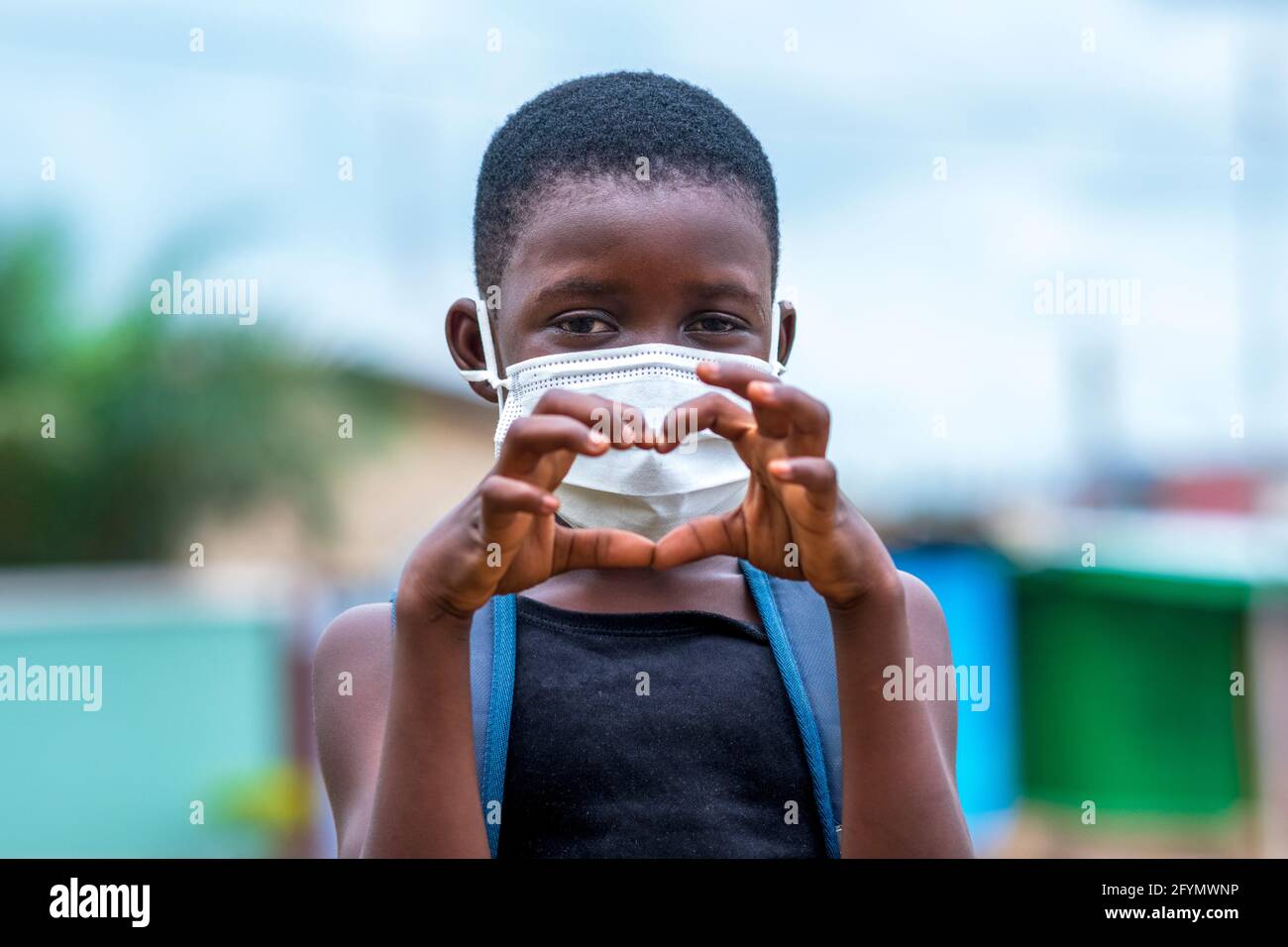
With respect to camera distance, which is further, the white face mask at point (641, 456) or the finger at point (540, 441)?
the white face mask at point (641, 456)

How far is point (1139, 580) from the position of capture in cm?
1148

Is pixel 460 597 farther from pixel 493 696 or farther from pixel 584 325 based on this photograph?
pixel 584 325

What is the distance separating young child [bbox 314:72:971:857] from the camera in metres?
2.04

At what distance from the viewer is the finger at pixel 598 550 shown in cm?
214

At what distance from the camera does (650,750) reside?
7.44 ft

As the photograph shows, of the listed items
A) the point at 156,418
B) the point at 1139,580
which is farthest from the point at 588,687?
the point at 156,418

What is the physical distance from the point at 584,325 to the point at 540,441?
61 cm

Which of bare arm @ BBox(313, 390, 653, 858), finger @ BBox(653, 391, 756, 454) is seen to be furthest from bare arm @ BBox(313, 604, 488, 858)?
finger @ BBox(653, 391, 756, 454)

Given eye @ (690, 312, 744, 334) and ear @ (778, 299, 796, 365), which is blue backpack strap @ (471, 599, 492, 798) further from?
ear @ (778, 299, 796, 365)

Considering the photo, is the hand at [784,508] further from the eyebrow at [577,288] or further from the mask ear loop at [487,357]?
the mask ear loop at [487,357]

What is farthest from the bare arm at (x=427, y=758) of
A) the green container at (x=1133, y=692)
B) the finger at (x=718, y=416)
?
the green container at (x=1133, y=692)

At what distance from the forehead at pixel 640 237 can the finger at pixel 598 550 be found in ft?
1.64

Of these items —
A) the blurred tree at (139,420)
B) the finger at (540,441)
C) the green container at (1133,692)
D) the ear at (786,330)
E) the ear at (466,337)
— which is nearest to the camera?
the finger at (540,441)

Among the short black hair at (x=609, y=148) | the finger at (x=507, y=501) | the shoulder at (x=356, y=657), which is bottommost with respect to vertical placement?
the shoulder at (x=356, y=657)
